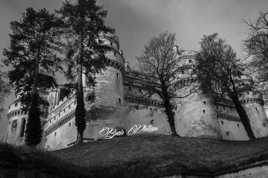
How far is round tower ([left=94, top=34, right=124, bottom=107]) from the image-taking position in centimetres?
3678

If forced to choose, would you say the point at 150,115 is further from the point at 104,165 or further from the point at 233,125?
the point at 104,165

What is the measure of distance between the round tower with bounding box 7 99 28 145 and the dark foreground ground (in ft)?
122

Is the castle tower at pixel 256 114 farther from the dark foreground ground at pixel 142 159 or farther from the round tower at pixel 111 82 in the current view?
the dark foreground ground at pixel 142 159

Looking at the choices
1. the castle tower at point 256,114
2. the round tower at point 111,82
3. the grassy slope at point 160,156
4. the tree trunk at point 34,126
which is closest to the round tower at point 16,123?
the round tower at point 111,82

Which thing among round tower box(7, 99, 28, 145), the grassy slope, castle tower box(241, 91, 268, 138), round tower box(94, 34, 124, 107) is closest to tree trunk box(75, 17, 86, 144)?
the grassy slope

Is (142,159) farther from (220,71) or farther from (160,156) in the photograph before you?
(220,71)

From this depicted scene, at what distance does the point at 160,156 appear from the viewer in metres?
17.1

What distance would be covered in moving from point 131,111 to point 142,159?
84.9 feet

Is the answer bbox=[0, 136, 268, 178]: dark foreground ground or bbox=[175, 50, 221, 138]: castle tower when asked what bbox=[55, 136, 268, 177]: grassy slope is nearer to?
bbox=[0, 136, 268, 178]: dark foreground ground

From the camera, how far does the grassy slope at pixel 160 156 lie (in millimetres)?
14297

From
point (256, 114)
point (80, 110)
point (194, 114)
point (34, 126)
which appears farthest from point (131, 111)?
point (256, 114)

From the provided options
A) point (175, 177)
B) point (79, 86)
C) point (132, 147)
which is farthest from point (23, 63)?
point (175, 177)

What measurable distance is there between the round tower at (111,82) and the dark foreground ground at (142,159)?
512 inches

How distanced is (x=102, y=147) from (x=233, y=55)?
55.7 ft
